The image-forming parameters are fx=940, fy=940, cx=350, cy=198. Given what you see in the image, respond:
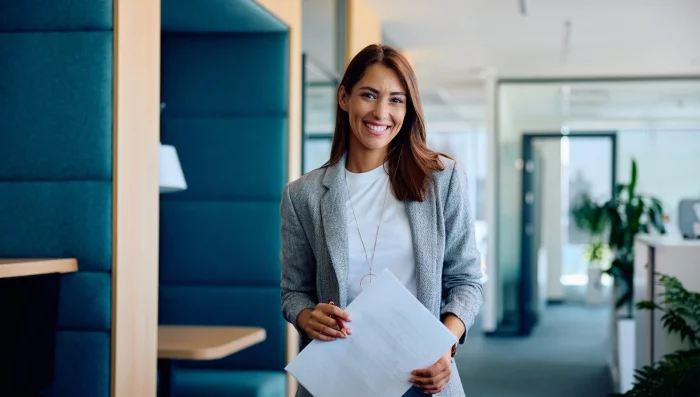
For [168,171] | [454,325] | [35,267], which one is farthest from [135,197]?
[454,325]

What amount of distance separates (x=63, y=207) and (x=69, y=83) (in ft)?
1.28

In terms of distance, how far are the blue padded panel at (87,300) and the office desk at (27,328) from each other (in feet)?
0.71

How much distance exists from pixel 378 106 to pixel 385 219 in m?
0.21

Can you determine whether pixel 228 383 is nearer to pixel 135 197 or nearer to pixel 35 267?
pixel 135 197

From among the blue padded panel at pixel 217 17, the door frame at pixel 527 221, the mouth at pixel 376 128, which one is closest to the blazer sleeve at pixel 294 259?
the mouth at pixel 376 128

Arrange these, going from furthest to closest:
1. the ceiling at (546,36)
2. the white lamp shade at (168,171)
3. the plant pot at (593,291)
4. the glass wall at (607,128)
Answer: the plant pot at (593,291) → the glass wall at (607,128) → the ceiling at (546,36) → the white lamp shade at (168,171)

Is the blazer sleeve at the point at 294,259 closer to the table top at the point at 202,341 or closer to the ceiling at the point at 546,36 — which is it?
the table top at the point at 202,341

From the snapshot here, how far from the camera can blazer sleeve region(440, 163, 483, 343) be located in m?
1.75

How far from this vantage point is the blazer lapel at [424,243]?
1712 mm

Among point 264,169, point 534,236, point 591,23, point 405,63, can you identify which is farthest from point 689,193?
point 405,63

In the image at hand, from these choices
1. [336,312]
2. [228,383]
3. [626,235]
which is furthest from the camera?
[626,235]

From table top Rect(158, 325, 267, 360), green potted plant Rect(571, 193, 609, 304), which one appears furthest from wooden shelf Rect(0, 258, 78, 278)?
green potted plant Rect(571, 193, 609, 304)

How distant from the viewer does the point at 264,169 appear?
193 inches

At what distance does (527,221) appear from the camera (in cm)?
1069
